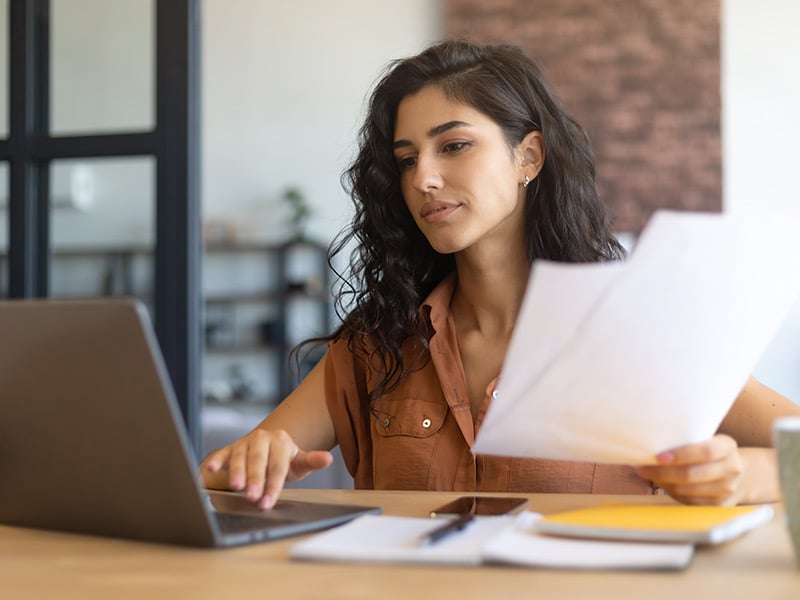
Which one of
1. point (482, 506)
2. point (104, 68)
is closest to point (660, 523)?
point (482, 506)

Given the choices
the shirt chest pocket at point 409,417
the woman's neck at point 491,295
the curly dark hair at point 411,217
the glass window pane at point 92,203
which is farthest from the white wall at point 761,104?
the shirt chest pocket at point 409,417

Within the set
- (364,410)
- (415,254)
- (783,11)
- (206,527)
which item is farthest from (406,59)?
(783,11)

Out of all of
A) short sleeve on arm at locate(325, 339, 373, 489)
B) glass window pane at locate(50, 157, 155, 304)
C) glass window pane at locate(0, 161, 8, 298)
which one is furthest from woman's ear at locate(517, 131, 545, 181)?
glass window pane at locate(0, 161, 8, 298)

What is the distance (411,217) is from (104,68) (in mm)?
1070

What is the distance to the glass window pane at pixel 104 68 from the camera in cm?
264

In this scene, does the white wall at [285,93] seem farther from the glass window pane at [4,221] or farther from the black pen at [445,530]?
Result: the black pen at [445,530]

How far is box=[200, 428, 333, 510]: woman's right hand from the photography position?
110 cm

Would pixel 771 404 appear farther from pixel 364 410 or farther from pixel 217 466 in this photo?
pixel 217 466

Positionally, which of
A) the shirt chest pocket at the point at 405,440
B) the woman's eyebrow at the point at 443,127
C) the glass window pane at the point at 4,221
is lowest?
the shirt chest pocket at the point at 405,440

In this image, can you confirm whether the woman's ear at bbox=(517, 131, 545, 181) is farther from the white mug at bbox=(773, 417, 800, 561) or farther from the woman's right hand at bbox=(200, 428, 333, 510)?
the white mug at bbox=(773, 417, 800, 561)

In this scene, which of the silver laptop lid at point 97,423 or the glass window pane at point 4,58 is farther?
the glass window pane at point 4,58

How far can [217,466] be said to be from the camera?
1.08 meters

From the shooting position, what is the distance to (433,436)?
5.58ft

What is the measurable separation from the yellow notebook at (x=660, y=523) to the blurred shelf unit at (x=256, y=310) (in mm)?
6301
